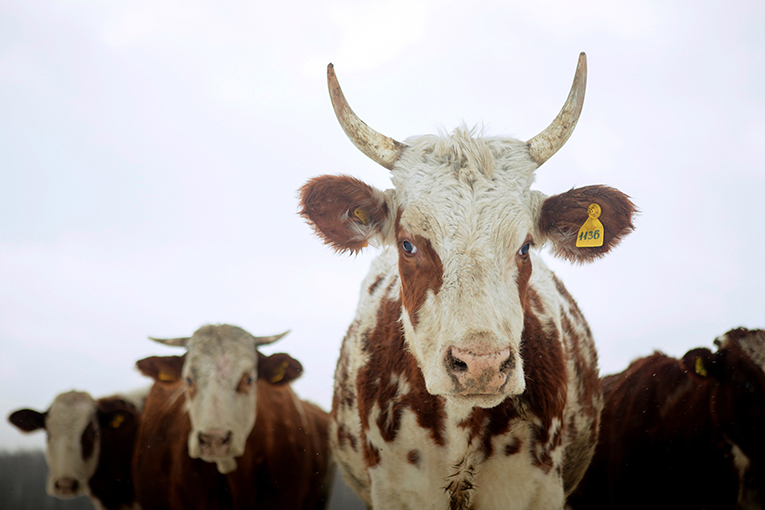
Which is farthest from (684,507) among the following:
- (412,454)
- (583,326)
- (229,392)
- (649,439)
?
(229,392)

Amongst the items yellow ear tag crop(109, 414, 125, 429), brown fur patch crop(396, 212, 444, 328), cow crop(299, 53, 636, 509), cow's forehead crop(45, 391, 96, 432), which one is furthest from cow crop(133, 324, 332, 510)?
brown fur patch crop(396, 212, 444, 328)

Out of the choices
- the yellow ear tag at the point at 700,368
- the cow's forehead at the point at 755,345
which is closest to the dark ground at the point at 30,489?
the yellow ear tag at the point at 700,368

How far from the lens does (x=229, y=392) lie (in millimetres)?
4859

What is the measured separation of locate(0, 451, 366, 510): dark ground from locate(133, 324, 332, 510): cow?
1.83 metres

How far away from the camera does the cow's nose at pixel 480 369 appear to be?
241 cm

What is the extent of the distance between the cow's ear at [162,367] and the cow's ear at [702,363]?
4414 millimetres

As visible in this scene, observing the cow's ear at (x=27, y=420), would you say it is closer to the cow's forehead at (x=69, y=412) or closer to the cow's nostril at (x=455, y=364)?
the cow's forehead at (x=69, y=412)

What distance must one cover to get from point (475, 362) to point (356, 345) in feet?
5.97

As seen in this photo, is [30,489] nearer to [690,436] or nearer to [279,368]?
[279,368]

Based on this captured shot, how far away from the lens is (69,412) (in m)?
6.35

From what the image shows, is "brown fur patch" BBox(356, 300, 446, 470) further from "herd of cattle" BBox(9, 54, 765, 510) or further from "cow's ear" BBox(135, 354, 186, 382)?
"cow's ear" BBox(135, 354, 186, 382)

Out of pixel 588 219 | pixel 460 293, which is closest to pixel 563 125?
pixel 588 219

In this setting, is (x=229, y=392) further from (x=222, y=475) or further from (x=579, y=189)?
(x=579, y=189)

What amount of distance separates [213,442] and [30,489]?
27.8ft
